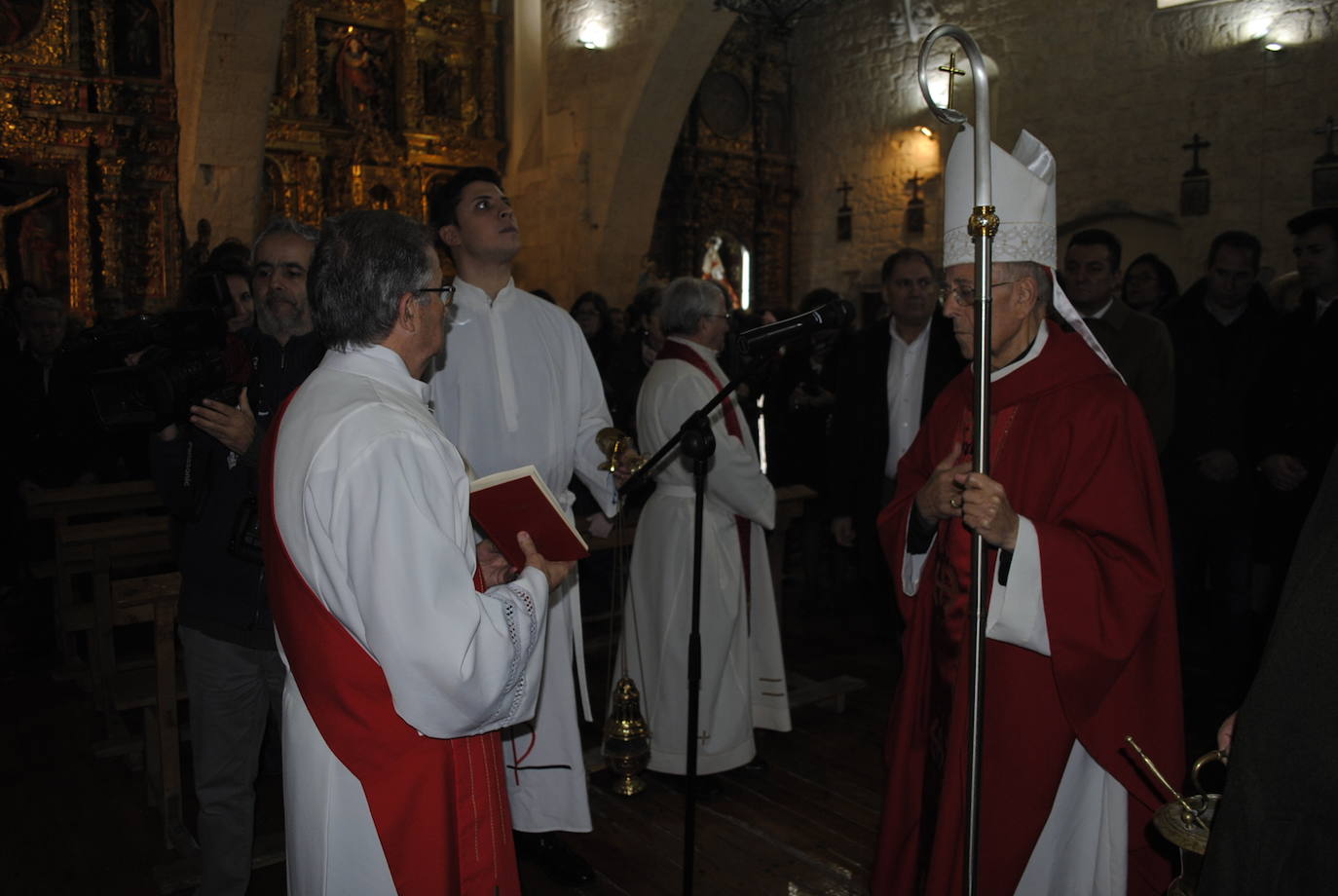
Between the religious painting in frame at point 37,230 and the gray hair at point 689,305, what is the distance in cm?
895

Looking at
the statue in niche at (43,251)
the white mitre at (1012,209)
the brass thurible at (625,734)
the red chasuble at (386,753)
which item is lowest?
the brass thurible at (625,734)

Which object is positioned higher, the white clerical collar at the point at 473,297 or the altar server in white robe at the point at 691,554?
the white clerical collar at the point at 473,297

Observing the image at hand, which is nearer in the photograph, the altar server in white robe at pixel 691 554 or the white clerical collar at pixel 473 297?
the white clerical collar at pixel 473 297

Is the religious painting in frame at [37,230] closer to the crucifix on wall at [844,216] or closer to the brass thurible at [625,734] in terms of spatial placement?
the brass thurible at [625,734]

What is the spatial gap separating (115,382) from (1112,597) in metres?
2.21

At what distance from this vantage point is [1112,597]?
6.58ft

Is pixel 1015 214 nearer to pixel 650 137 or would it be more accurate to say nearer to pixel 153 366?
pixel 153 366

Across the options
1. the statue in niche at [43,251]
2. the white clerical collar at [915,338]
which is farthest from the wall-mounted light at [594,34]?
the white clerical collar at [915,338]

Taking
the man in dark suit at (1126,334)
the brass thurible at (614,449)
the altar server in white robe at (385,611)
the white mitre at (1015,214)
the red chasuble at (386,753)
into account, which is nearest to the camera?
the altar server in white robe at (385,611)

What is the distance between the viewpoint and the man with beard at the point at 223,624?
255 centimetres

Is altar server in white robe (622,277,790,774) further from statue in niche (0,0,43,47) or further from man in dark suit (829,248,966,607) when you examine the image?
statue in niche (0,0,43,47)

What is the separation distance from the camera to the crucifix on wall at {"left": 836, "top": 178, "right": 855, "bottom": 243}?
15427 millimetres

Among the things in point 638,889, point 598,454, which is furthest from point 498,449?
point 638,889

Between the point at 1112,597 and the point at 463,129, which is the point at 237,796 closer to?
the point at 1112,597
